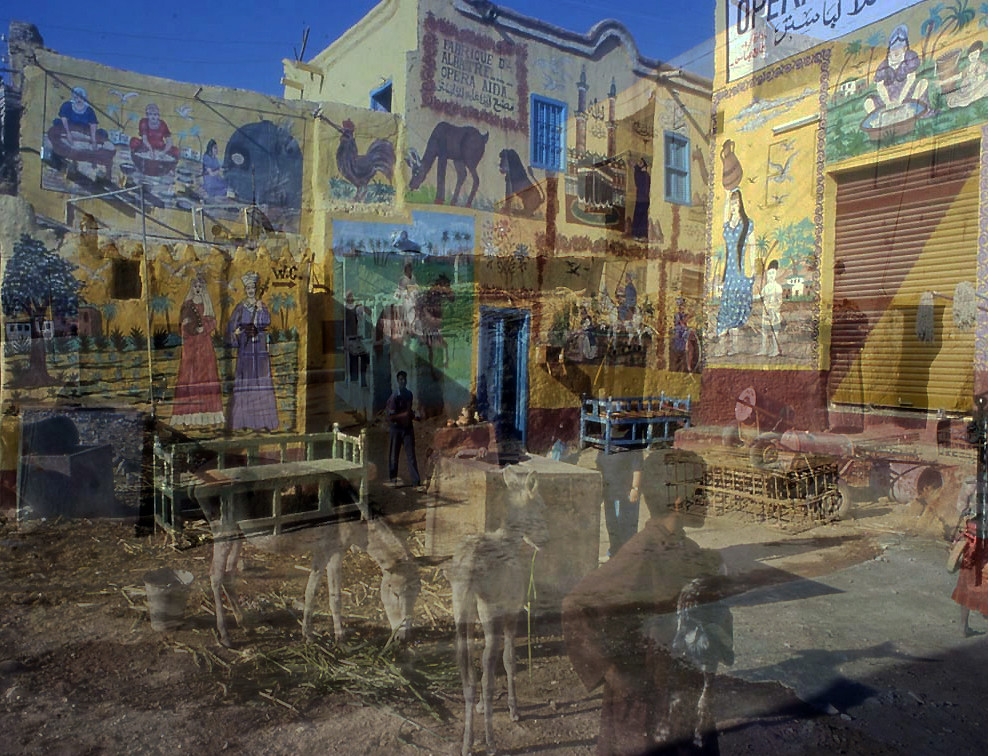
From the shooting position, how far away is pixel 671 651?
2.16 m

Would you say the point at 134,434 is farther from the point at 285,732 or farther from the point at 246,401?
the point at 285,732

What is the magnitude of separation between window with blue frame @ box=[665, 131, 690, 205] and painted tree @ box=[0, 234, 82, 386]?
9.95ft

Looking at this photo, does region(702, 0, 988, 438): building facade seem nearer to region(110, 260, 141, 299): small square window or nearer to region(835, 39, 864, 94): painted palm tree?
region(835, 39, 864, 94): painted palm tree

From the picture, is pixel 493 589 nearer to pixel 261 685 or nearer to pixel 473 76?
pixel 261 685

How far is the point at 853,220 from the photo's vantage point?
169 inches

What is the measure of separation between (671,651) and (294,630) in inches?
61.7

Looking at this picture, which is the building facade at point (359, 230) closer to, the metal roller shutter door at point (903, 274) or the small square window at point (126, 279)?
the small square window at point (126, 279)

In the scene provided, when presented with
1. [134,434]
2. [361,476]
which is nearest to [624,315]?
[361,476]

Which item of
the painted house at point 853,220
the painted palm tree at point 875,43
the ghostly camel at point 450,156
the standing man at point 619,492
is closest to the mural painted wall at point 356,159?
the ghostly camel at point 450,156

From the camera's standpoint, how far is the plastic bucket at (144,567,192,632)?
2.62 meters

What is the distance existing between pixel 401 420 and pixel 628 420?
4.39 feet

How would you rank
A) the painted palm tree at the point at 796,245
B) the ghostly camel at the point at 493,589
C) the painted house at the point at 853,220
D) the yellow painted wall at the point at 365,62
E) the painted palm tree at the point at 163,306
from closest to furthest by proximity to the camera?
the ghostly camel at the point at 493,589 → the yellow painted wall at the point at 365,62 → the painted palm tree at the point at 163,306 → the painted house at the point at 853,220 → the painted palm tree at the point at 796,245

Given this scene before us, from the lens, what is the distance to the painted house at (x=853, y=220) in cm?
382

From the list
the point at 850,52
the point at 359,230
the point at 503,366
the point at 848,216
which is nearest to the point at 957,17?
the point at 850,52
